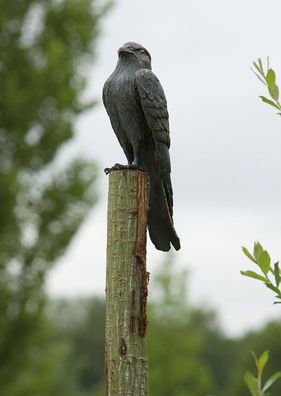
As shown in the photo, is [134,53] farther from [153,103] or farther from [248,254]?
[248,254]

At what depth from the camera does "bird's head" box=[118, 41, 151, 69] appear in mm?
3662

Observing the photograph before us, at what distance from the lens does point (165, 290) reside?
16.9 meters

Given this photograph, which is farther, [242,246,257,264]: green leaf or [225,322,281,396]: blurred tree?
[225,322,281,396]: blurred tree

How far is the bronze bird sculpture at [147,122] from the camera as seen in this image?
11.7ft

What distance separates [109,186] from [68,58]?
8.10 m

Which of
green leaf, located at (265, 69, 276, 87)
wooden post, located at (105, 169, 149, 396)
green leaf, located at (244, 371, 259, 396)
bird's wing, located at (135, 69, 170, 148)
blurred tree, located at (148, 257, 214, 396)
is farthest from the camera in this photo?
blurred tree, located at (148, 257, 214, 396)

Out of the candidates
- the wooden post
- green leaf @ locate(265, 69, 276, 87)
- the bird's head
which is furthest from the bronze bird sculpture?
green leaf @ locate(265, 69, 276, 87)

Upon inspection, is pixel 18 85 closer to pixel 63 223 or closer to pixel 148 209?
pixel 63 223

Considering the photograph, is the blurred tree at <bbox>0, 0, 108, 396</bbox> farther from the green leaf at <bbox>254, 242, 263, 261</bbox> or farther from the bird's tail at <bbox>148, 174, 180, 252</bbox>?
the green leaf at <bbox>254, 242, 263, 261</bbox>

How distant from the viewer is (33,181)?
439 inches

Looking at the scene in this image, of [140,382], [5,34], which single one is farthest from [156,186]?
[5,34]

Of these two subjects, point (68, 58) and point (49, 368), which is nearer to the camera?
point (68, 58)

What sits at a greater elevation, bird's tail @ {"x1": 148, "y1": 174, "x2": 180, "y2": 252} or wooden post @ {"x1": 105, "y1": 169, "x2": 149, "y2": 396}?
bird's tail @ {"x1": 148, "y1": 174, "x2": 180, "y2": 252}

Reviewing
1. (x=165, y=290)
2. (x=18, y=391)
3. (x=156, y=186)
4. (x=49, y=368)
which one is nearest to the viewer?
(x=156, y=186)
